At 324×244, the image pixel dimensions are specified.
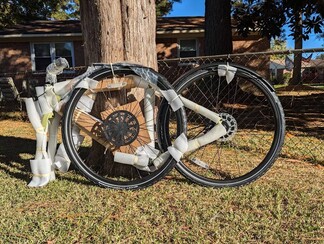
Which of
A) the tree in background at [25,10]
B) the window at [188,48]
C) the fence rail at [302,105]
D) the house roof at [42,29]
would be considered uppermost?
the tree in background at [25,10]

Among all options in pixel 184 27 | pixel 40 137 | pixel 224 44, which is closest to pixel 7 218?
pixel 40 137

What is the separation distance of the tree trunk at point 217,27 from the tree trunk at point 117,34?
24.9 ft

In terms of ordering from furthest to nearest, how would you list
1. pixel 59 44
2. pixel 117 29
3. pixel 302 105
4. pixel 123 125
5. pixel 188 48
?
pixel 188 48, pixel 59 44, pixel 302 105, pixel 117 29, pixel 123 125

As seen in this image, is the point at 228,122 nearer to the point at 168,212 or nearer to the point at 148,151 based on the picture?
the point at 148,151

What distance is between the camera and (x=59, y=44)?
16.8 meters

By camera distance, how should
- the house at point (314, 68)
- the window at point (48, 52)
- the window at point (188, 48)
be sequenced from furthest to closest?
the window at point (188, 48) < the window at point (48, 52) < the house at point (314, 68)

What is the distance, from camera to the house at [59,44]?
16.2m

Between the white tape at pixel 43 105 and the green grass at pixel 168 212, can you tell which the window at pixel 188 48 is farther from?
the white tape at pixel 43 105

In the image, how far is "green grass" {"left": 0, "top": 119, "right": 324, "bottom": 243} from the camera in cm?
246

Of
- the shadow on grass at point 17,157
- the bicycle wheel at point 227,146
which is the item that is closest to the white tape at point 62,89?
the shadow on grass at point 17,157

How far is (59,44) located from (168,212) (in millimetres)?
15455

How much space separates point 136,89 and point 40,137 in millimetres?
1108

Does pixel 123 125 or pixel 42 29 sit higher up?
pixel 42 29

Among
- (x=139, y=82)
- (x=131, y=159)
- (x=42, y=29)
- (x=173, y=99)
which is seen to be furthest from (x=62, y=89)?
(x=42, y=29)
